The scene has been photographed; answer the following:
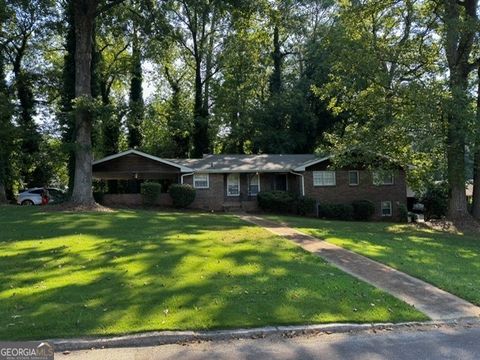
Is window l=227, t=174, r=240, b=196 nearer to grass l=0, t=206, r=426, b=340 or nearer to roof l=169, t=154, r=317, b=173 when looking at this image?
roof l=169, t=154, r=317, b=173

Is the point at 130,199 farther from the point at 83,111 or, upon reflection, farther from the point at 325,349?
the point at 325,349

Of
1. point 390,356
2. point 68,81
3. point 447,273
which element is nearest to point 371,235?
point 447,273

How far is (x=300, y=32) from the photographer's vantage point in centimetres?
4434

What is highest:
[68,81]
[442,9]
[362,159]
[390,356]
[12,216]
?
[442,9]

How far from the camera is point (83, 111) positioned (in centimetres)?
2417

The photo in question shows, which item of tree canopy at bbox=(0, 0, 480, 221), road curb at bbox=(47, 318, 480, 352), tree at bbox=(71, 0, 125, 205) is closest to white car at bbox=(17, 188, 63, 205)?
tree canopy at bbox=(0, 0, 480, 221)

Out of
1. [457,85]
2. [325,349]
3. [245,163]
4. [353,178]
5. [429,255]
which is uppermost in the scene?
[457,85]

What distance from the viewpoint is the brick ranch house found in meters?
30.6

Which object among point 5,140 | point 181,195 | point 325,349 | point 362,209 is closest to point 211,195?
point 181,195

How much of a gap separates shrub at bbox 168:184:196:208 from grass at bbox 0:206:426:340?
14.9m

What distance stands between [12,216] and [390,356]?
18387 mm

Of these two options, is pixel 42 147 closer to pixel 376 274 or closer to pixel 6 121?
pixel 6 121

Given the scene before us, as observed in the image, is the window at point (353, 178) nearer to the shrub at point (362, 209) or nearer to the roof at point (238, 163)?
the shrub at point (362, 209)

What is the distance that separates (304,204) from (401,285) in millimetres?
19686
